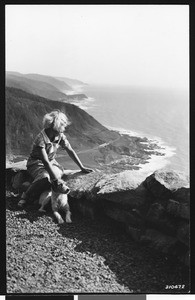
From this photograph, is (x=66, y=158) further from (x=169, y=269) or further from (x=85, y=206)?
(x=169, y=269)

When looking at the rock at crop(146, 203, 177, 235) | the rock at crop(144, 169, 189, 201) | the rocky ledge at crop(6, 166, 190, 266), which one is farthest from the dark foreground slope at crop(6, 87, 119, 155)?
the rock at crop(146, 203, 177, 235)

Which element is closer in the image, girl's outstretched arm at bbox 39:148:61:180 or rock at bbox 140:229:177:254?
rock at bbox 140:229:177:254

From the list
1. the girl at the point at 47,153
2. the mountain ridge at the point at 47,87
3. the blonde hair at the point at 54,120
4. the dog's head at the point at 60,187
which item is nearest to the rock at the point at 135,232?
the dog's head at the point at 60,187

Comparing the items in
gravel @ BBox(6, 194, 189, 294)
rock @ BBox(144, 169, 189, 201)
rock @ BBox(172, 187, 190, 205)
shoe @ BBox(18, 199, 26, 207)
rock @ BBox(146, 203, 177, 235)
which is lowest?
gravel @ BBox(6, 194, 189, 294)

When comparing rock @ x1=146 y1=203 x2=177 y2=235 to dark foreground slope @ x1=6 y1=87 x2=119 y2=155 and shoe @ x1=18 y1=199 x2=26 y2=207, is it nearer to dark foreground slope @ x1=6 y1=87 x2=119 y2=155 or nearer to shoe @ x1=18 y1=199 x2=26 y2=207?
dark foreground slope @ x1=6 y1=87 x2=119 y2=155

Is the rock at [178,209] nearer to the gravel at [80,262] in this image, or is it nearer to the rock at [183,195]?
the rock at [183,195]
